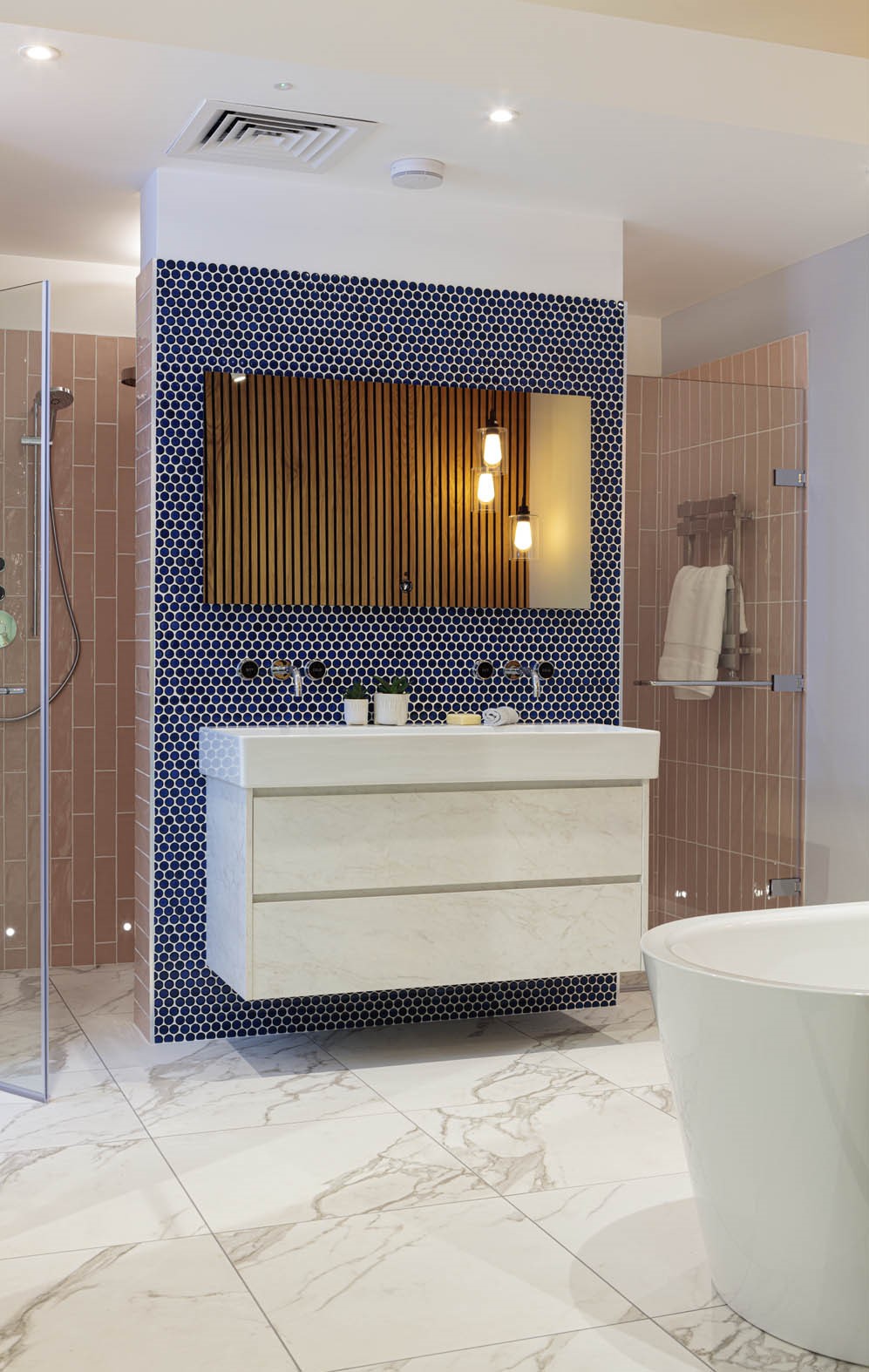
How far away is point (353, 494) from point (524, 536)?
0.60 metres

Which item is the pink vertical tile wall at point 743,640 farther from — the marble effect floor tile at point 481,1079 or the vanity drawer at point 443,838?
the marble effect floor tile at point 481,1079

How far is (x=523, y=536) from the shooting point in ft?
14.6

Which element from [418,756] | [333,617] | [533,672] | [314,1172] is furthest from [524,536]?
[314,1172]

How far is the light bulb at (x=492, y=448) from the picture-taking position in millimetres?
4410

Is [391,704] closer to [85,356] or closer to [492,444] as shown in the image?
[492,444]

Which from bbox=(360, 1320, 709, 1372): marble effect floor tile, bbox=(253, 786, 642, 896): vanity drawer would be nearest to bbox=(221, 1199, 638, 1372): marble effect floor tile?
bbox=(360, 1320, 709, 1372): marble effect floor tile

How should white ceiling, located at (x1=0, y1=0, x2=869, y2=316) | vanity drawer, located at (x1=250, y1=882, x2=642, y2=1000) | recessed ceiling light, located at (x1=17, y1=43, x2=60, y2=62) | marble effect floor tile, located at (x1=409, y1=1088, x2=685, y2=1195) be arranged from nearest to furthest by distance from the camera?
marble effect floor tile, located at (x1=409, y1=1088, x2=685, y2=1195)
recessed ceiling light, located at (x1=17, y1=43, x2=60, y2=62)
white ceiling, located at (x1=0, y1=0, x2=869, y2=316)
vanity drawer, located at (x1=250, y1=882, x2=642, y2=1000)

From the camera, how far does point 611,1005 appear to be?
4.66m

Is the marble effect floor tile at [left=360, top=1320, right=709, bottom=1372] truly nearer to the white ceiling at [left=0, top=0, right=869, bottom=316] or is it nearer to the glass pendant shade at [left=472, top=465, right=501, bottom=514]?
the glass pendant shade at [left=472, top=465, right=501, bottom=514]

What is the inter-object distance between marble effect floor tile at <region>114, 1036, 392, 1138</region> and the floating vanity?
271mm

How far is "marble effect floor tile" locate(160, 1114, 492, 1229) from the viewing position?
9.57 ft

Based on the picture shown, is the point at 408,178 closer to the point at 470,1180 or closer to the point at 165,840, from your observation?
the point at 165,840

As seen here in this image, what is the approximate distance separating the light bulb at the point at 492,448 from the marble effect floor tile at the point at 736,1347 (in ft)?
9.00

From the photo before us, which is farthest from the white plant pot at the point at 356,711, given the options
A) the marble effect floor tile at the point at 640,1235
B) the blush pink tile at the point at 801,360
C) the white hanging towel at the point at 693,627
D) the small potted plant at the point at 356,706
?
the blush pink tile at the point at 801,360
